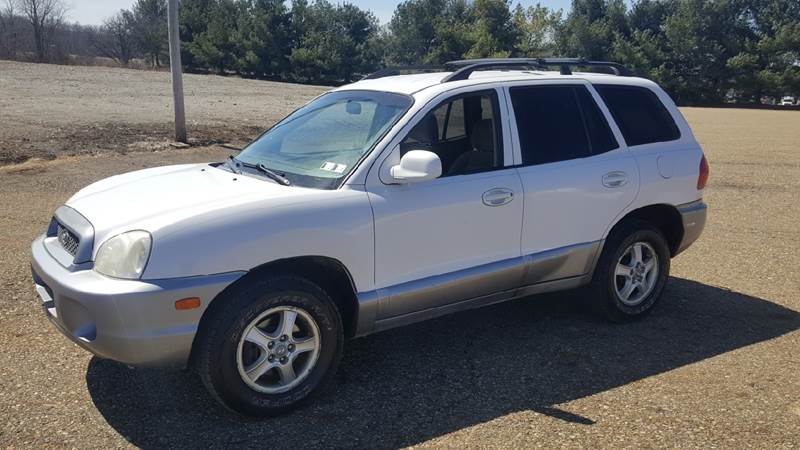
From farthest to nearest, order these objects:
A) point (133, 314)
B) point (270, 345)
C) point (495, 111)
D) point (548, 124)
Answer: point (548, 124) < point (495, 111) < point (270, 345) < point (133, 314)

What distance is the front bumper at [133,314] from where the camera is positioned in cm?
331

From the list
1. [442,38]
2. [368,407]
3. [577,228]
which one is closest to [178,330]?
[368,407]

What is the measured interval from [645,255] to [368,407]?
261 centimetres

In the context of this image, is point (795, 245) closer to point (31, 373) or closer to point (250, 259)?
point (250, 259)

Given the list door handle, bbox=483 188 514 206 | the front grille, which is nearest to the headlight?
the front grille

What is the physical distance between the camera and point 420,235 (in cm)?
412

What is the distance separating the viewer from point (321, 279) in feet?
13.2

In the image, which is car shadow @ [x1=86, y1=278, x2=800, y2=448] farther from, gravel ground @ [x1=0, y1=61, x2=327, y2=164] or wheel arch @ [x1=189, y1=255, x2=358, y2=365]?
gravel ground @ [x1=0, y1=61, x2=327, y2=164]

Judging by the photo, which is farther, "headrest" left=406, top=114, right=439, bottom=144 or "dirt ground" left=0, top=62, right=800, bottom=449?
"headrest" left=406, top=114, right=439, bottom=144

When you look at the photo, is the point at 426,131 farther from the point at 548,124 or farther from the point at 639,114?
the point at 639,114

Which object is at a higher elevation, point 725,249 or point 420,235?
point 420,235

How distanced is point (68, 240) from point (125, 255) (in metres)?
0.73

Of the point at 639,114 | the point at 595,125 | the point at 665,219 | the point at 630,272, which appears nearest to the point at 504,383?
the point at 630,272

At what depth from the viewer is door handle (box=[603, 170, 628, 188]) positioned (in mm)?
4936
